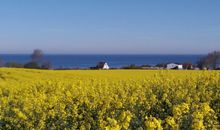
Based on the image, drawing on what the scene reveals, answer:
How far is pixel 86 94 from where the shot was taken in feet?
39.2

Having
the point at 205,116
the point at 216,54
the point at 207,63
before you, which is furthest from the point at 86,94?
the point at 216,54

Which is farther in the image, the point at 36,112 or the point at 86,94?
the point at 86,94

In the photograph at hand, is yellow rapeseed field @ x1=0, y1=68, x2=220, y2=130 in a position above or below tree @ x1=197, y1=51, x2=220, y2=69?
above

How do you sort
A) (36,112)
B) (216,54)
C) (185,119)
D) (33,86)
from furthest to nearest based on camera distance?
1. (216,54)
2. (33,86)
3. (36,112)
4. (185,119)

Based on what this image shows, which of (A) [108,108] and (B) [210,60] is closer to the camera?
(A) [108,108]

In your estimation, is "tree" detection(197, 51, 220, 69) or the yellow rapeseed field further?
"tree" detection(197, 51, 220, 69)

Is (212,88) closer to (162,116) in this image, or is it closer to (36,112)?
(162,116)

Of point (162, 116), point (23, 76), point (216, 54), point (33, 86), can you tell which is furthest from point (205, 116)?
point (216, 54)

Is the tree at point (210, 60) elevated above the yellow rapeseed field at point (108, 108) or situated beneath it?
situated beneath


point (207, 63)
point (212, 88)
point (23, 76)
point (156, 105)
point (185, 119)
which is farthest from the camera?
point (207, 63)

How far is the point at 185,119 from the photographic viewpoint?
7.88 meters

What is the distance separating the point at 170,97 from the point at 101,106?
181cm

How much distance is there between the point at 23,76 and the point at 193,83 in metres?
13.9

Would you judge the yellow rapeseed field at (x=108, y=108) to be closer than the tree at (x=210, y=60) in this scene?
Yes
